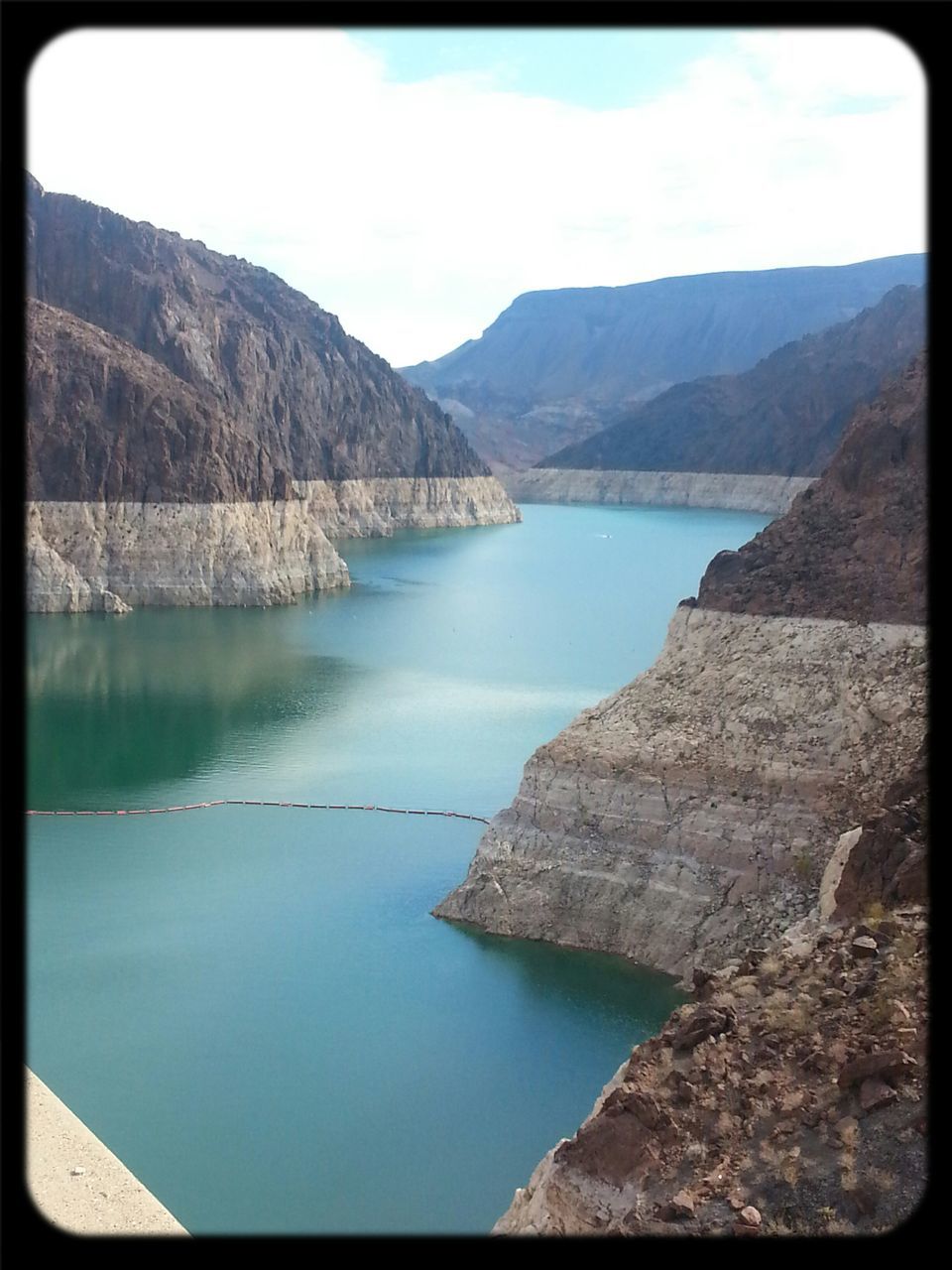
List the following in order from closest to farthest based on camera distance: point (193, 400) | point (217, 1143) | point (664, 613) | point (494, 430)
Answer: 1. point (217, 1143)
2. point (664, 613)
3. point (193, 400)
4. point (494, 430)

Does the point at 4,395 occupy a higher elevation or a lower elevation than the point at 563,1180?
higher

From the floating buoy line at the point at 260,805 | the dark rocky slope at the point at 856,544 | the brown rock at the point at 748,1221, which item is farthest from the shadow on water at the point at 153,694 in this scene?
the brown rock at the point at 748,1221

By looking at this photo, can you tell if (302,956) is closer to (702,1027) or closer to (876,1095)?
(702,1027)

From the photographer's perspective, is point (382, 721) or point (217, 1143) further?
point (382, 721)

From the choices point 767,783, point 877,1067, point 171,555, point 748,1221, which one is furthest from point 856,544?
point 171,555

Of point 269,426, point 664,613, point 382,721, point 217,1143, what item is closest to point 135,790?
point 382,721

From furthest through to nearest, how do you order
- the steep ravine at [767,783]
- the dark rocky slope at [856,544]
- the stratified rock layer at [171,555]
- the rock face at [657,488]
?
the rock face at [657,488], the stratified rock layer at [171,555], the dark rocky slope at [856,544], the steep ravine at [767,783]

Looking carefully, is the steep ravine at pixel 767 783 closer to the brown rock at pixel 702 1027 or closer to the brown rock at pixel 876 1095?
the brown rock at pixel 702 1027

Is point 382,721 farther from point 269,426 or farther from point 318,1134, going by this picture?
point 269,426

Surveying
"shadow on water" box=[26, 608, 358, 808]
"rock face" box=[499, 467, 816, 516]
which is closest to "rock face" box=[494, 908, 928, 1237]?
"shadow on water" box=[26, 608, 358, 808]
